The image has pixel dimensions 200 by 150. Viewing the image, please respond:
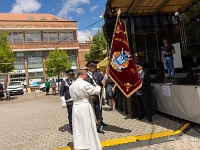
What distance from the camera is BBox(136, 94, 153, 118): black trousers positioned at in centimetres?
638

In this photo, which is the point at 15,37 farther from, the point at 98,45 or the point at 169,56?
the point at 169,56

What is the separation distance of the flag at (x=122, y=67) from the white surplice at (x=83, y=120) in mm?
1599

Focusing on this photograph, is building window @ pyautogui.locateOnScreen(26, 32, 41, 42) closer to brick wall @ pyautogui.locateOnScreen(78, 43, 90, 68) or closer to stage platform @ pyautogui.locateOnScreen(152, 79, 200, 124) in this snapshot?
brick wall @ pyautogui.locateOnScreen(78, 43, 90, 68)

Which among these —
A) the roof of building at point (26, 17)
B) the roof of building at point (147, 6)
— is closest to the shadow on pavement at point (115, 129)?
the roof of building at point (147, 6)

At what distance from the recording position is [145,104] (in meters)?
6.39

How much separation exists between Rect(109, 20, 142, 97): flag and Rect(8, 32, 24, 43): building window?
34829 millimetres

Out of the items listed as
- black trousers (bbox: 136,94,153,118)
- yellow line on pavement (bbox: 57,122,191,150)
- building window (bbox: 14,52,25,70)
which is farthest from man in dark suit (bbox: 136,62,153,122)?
building window (bbox: 14,52,25,70)

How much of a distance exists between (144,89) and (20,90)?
924 inches

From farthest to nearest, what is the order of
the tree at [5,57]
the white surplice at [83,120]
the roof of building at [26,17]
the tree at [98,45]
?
1. the roof of building at [26,17]
2. the tree at [98,45]
3. the tree at [5,57]
4. the white surplice at [83,120]

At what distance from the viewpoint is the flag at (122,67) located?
5.57m

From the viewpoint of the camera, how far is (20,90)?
87.7 ft

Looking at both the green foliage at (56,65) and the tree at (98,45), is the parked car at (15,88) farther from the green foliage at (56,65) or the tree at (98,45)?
the tree at (98,45)

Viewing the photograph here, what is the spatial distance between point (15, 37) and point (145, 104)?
35.2m

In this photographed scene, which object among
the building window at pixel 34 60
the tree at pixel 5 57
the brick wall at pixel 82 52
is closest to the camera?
the tree at pixel 5 57
